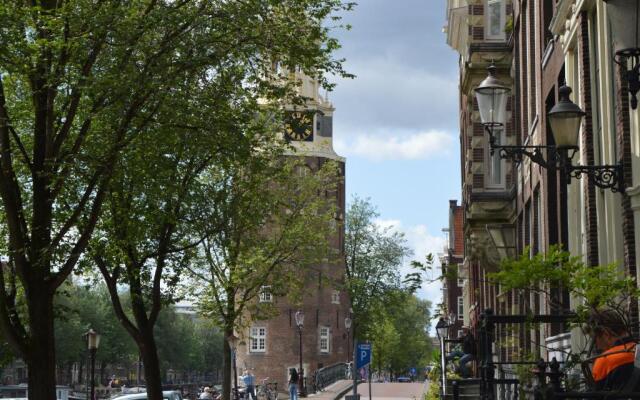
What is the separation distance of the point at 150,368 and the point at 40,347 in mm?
9554

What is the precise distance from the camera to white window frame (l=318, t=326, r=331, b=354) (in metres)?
91.9

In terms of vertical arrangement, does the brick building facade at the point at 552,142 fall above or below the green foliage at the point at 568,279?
above

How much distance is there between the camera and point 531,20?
21844mm

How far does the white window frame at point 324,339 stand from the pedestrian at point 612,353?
3380 inches

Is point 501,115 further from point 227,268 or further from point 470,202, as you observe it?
point 227,268

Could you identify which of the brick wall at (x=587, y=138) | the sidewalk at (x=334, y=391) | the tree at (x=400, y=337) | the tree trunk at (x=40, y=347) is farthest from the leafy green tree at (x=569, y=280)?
the tree at (x=400, y=337)

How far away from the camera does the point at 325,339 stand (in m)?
92.4

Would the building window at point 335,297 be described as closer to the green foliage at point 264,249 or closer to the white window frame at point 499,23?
the green foliage at point 264,249

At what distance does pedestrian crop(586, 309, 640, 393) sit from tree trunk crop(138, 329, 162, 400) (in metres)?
21.3

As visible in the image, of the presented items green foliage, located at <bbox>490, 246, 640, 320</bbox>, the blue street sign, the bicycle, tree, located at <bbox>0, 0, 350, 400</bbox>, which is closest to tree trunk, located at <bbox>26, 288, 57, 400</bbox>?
tree, located at <bbox>0, 0, 350, 400</bbox>

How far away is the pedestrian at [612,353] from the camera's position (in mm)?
6184

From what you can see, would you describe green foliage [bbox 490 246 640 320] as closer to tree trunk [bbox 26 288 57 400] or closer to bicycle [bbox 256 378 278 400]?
tree trunk [bbox 26 288 57 400]

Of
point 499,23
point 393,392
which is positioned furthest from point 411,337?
point 499,23

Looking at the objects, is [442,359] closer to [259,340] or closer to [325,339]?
[259,340]
